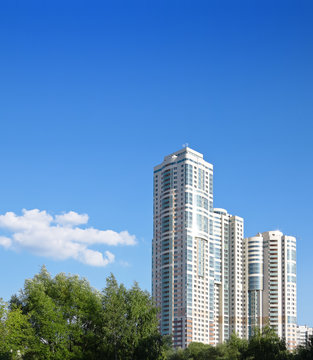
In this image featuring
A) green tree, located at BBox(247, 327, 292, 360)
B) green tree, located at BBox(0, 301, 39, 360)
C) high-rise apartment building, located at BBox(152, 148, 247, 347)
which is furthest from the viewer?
high-rise apartment building, located at BBox(152, 148, 247, 347)

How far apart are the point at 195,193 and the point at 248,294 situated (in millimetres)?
35728

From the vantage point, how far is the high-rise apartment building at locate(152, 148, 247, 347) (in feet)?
502

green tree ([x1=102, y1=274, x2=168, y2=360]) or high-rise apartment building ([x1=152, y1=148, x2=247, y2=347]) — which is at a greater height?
high-rise apartment building ([x1=152, y1=148, x2=247, y2=347])

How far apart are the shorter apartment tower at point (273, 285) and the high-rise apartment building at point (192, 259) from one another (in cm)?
352

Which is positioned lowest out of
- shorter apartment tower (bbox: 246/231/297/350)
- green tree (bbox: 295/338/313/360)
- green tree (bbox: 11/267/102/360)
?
green tree (bbox: 295/338/313/360)

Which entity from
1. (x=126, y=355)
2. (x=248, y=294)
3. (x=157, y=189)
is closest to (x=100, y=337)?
(x=126, y=355)

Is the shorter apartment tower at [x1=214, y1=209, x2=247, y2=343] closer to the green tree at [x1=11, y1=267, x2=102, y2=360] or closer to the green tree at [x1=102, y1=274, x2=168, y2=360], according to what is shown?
the green tree at [x1=11, y1=267, x2=102, y2=360]

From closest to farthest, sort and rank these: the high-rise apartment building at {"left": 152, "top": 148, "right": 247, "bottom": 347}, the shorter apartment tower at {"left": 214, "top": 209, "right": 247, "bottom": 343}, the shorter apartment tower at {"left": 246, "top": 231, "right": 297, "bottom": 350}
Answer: the high-rise apartment building at {"left": 152, "top": 148, "right": 247, "bottom": 347}
the shorter apartment tower at {"left": 214, "top": 209, "right": 247, "bottom": 343}
the shorter apartment tower at {"left": 246, "top": 231, "right": 297, "bottom": 350}

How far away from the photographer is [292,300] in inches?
6870

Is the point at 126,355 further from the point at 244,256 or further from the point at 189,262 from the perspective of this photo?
the point at 244,256

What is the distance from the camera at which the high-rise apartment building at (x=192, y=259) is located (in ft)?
502

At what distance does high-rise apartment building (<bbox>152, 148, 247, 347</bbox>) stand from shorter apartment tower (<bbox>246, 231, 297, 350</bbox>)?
3524 millimetres

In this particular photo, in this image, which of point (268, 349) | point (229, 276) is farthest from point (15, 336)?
point (229, 276)

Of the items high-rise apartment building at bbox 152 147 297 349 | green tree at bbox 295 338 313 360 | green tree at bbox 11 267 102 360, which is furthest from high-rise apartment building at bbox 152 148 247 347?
green tree at bbox 295 338 313 360
